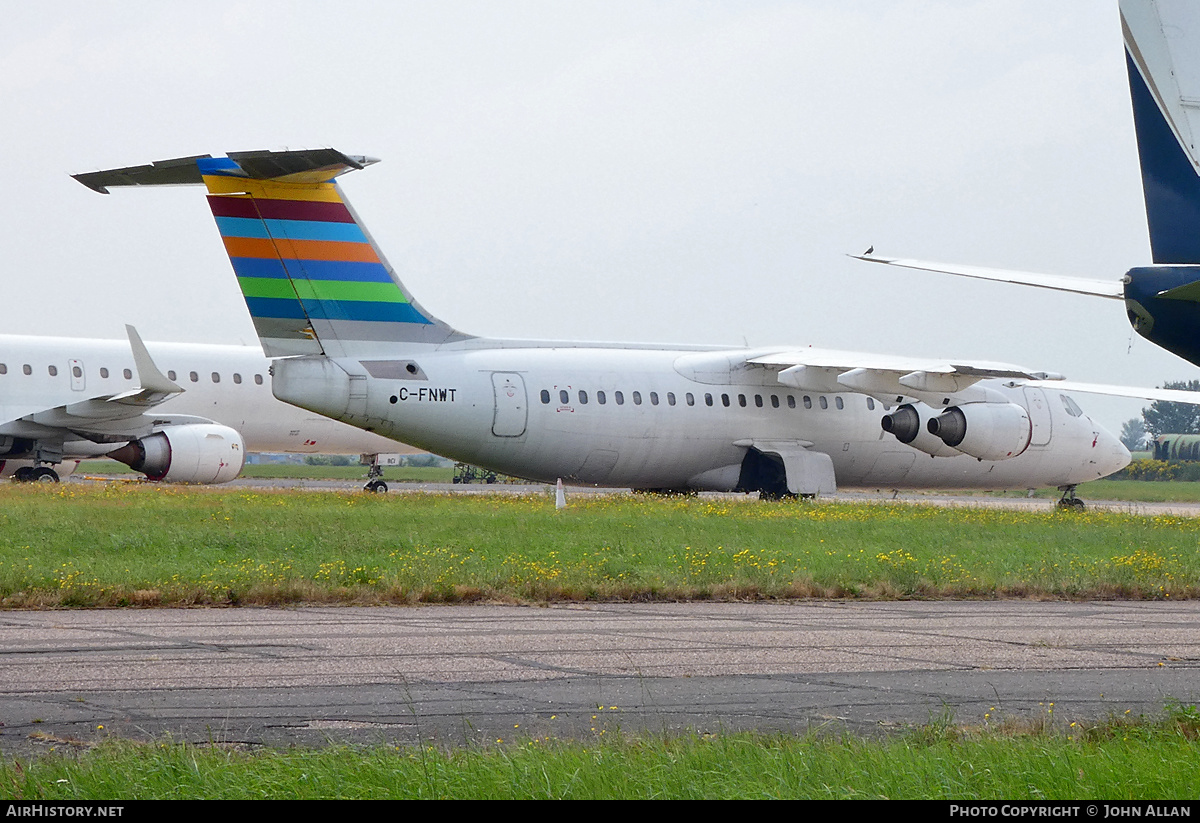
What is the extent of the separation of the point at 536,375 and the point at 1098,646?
17145 millimetres

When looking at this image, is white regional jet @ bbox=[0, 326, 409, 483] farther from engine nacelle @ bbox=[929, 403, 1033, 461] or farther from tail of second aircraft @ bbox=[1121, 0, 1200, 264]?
tail of second aircraft @ bbox=[1121, 0, 1200, 264]

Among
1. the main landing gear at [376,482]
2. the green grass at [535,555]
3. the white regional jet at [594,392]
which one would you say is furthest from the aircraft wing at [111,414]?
the green grass at [535,555]

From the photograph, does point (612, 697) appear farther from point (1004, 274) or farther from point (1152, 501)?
point (1152, 501)

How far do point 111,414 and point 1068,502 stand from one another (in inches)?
911

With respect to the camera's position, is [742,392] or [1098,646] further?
[742,392]

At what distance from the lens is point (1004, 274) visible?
11.3 m

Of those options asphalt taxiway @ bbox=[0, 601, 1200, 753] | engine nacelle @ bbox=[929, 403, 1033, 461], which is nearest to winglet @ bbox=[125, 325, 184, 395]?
engine nacelle @ bbox=[929, 403, 1033, 461]

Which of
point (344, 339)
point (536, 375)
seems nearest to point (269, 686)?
point (344, 339)

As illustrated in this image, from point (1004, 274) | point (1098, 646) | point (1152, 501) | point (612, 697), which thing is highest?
point (1004, 274)

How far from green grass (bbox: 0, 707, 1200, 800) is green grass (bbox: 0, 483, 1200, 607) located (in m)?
7.68

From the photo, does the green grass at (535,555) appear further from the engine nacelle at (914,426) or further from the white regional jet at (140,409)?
the white regional jet at (140,409)

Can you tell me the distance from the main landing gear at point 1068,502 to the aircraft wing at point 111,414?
819 inches

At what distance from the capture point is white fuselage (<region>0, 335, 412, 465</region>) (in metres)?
33.4

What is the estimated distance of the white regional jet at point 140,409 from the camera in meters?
32.5
